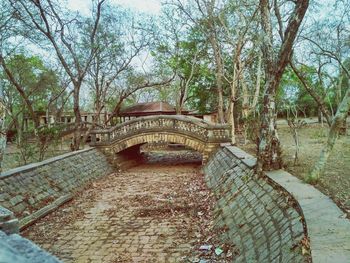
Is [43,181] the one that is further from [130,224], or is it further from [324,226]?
[324,226]

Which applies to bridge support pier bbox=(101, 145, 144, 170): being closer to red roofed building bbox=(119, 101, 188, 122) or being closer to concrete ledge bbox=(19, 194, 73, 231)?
concrete ledge bbox=(19, 194, 73, 231)

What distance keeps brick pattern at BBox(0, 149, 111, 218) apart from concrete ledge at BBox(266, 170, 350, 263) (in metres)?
7.06

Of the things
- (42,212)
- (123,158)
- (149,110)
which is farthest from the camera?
(149,110)

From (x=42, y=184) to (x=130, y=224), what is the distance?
375 cm

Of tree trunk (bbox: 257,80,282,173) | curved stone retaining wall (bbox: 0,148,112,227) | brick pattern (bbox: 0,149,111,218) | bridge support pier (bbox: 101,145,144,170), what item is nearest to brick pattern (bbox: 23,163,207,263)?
curved stone retaining wall (bbox: 0,148,112,227)

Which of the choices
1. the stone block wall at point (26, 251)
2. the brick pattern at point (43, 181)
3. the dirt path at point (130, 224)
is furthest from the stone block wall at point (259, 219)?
the brick pattern at point (43, 181)

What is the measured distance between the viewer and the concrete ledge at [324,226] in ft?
11.5

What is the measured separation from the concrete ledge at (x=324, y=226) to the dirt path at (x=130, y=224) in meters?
2.53

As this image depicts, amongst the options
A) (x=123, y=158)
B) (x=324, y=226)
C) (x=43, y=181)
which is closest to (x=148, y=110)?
(x=123, y=158)

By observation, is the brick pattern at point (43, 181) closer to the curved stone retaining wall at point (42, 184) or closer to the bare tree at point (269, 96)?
the curved stone retaining wall at point (42, 184)

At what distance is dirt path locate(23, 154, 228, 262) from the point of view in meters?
7.09

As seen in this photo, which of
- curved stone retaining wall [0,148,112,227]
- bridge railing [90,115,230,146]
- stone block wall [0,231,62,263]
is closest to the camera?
stone block wall [0,231,62,263]

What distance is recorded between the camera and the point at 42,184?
10.9m

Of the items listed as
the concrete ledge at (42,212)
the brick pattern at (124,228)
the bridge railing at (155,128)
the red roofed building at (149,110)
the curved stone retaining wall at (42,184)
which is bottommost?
the brick pattern at (124,228)
